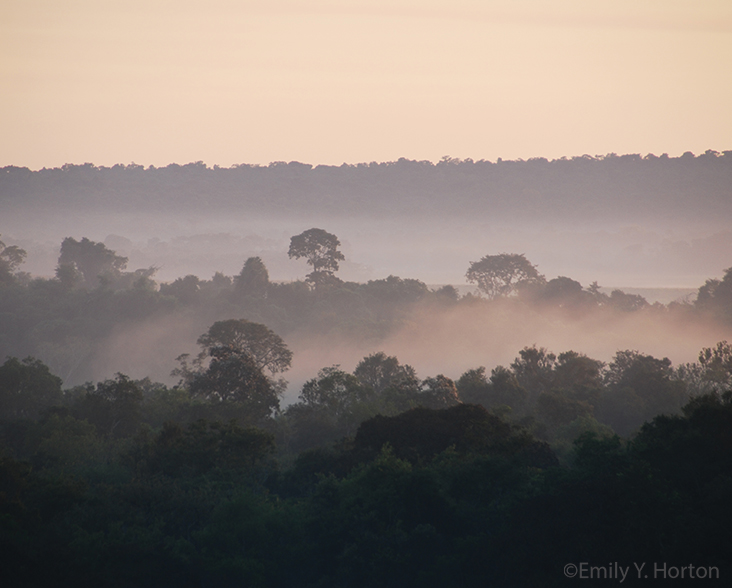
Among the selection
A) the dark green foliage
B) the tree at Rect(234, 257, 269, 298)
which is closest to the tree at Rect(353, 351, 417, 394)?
the dark green foliage

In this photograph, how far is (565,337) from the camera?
80.9 m

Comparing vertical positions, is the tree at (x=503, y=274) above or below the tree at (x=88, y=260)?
below

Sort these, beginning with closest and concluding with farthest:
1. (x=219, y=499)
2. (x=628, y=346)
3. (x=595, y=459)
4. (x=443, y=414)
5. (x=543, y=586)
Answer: (x=543, y=586), (x=595, y=459), (x=219, y=499), (x=443, y=414), (x=628, y=346)

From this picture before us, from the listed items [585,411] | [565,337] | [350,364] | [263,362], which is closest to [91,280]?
[350,364]

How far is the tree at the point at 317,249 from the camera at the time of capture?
8688 centimetres

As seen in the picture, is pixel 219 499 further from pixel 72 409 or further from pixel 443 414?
pixel 72 409

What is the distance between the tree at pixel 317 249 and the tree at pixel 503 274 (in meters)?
19.6

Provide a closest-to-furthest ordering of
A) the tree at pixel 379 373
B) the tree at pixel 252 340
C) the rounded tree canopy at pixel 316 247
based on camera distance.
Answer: the tree at pixel 379 373 → the tree at pixel 252 340 → the rounded tree canopy at pixel 316 247

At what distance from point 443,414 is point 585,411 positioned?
42.9 feet

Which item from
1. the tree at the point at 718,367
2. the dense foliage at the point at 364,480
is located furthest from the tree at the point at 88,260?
the tree at the point at 718,367

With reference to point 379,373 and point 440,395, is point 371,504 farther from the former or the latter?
point 379,373

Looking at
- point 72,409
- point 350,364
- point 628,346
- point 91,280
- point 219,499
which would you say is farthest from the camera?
point 91,280

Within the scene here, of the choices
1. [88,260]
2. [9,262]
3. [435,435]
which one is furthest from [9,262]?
[435,435]

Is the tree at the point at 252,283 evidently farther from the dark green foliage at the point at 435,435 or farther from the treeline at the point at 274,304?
the dark green foliage at the point at 435,435
